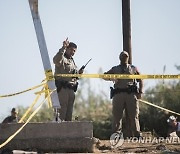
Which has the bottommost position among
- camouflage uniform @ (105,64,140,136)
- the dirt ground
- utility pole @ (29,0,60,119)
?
the dirt ground

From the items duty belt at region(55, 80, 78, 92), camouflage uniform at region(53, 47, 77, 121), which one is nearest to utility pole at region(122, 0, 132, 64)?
camouflage uniform at region(53, 47, 77, 121)

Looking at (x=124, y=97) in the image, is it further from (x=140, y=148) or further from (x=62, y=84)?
(x=140, y=148)

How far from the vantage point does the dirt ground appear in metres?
8.71

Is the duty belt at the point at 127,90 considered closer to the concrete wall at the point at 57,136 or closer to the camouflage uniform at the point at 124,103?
the camouflage uniform at the point at 124,103

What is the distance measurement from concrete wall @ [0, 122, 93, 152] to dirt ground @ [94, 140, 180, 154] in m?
0.42

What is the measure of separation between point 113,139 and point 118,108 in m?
0.75

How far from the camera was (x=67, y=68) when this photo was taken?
32.8ft

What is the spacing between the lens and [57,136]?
27.6 ft

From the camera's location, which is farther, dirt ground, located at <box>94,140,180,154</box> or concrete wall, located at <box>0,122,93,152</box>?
dirt ground, located at <box>94,140,180,154</box>

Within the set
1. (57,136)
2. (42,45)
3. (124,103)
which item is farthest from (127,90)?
(57,136)

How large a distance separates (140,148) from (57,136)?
1.58 m

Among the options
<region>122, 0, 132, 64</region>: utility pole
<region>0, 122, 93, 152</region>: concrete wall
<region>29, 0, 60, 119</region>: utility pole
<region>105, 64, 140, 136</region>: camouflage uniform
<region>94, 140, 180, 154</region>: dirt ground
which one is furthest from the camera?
<region>122, 0, 132, 64</region>: utility pole

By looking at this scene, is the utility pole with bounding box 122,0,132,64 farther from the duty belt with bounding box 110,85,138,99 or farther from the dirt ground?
the dirt ground

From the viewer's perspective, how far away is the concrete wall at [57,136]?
27.6 feet
